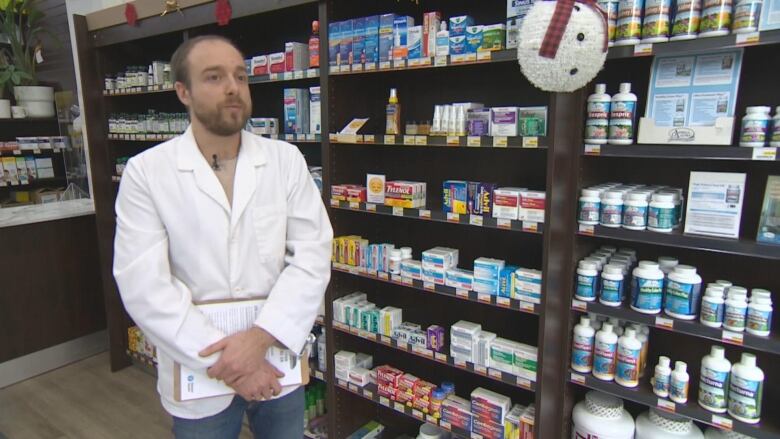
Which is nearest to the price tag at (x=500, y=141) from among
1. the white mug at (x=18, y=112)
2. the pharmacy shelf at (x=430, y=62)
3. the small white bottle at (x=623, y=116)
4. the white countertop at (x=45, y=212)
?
the pharmacy shelf at (x=430, y=62)

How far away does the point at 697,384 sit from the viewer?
209 cm

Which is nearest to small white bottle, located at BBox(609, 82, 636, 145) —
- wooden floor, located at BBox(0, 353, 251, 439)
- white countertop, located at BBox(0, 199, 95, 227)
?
wooden floor, located at BBox(0, 353, 251, 439)

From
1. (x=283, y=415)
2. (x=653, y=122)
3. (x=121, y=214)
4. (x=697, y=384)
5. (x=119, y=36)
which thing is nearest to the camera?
(x=121, y=214)

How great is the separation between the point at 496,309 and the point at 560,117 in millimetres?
1128

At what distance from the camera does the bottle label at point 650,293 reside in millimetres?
1925

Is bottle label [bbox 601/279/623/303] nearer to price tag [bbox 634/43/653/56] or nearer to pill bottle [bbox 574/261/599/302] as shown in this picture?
pill bottle [bbox 574/261/599/302]

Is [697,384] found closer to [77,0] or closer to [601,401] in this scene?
[601,401]

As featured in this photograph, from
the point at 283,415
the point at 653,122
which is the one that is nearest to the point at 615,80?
the point at 653,122

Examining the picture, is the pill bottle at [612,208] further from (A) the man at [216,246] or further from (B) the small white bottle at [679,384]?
(A) the man at [216,246]

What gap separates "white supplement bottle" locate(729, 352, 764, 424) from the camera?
1.79m

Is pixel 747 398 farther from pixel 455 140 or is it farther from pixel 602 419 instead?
pixel 455 140

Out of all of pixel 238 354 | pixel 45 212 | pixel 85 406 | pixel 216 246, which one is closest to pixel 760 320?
pixel 238 354

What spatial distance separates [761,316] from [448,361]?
129cm

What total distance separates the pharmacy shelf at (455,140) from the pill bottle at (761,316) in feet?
3.11
